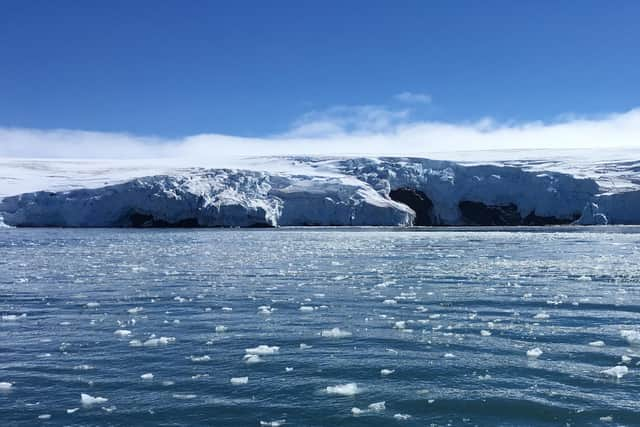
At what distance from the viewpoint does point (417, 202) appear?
61094 mm

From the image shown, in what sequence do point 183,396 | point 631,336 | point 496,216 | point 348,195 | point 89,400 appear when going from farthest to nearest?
point 496,216 < point 348,195 < point 631,336 < point 183,396 < point 89,400

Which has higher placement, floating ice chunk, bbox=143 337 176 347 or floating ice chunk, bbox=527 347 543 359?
floating ice chunk, bbox=143 337 176 347

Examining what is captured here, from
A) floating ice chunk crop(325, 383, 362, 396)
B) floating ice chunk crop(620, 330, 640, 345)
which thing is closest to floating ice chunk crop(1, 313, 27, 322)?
floating ice chunk crop(325, 383, 362, 396)

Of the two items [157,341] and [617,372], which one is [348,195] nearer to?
[157,341]

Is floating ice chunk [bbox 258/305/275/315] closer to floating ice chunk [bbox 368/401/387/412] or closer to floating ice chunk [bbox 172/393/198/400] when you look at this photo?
floating ice chunk [bbox 172/393/198/400]

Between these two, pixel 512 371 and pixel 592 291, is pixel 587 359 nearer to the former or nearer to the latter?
pixel 512 371

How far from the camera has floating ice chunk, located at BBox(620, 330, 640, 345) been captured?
28.6 feet

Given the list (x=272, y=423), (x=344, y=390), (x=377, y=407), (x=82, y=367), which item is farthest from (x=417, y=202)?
(x=272, y=423)

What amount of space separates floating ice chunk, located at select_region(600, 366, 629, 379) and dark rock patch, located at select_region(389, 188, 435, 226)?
52.6 metres

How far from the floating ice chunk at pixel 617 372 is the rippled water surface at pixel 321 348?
0.17 ft

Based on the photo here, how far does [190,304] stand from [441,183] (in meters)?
47.1

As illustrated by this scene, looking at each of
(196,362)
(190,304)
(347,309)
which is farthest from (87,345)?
(347,309)

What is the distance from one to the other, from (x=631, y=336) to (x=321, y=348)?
4.37 m

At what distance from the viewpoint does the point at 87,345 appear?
8789 mm
